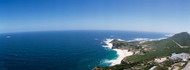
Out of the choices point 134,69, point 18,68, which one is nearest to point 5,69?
point 18,68

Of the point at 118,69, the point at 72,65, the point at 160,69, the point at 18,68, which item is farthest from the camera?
the point at 72,65

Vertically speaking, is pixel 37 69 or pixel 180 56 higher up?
pixel 180 56

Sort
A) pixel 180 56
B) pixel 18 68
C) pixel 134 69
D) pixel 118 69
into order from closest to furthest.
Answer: pixel 134 69 < pixel 118 69 < pixel 180 56 < pixel 18 68

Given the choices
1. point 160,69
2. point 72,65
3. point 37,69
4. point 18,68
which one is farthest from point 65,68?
point 160,69

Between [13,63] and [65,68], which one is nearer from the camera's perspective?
[65,68]

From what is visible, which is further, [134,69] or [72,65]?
[72,65]

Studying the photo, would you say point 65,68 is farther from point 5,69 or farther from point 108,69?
point 5,69

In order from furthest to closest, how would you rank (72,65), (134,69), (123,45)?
(123,45) < (72,65) < (134,69)

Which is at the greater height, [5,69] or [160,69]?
[160,69]

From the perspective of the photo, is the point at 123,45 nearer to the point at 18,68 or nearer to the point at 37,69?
the point at 37,69
